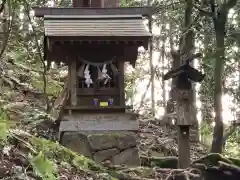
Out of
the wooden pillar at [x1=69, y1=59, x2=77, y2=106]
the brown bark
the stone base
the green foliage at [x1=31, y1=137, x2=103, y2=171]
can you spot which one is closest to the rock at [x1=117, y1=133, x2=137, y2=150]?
the stone base

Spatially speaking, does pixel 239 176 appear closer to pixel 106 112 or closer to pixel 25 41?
pixel 106 112

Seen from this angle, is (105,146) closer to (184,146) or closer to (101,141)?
(101,141)

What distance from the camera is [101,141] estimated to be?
27.6ft

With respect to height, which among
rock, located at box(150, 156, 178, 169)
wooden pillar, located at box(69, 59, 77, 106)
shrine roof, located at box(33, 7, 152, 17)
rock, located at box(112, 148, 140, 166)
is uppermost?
shrine roof, located at box(33, 7, 152, 17)

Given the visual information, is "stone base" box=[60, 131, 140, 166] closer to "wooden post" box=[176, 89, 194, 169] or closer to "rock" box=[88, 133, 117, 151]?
"rock" box=[88, 133, 117, 151]

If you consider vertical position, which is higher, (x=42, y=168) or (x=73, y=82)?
(x=73, y=82)

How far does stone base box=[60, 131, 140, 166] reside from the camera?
27.5 feet

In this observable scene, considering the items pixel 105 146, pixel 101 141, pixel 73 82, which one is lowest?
pixel 105 146

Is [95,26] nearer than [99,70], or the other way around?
[95,26]

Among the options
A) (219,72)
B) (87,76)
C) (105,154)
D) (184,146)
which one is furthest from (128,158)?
(219,72)

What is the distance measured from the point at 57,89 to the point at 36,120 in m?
3.02

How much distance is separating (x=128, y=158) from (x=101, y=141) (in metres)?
0.67

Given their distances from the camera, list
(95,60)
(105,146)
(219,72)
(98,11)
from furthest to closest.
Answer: (98,11) → (95,60) → (105,146) → (219,72)

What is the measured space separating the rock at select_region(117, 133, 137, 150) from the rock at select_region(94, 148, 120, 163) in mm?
134
